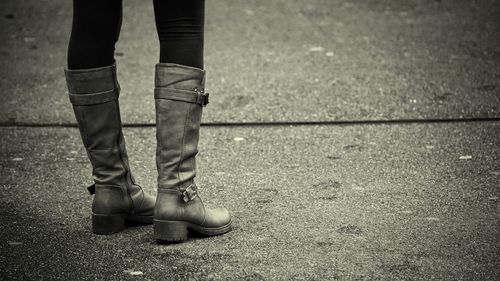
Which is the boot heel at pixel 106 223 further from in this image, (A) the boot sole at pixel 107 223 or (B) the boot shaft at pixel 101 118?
(B) the boot shaft at pixel 101 118

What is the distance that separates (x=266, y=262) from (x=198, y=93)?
2.08 feet

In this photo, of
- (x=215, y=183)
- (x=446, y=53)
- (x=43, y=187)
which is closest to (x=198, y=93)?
(x=215, y=183)

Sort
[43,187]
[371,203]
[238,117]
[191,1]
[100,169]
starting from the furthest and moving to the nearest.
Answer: [238,117] → [43,187] → [371,203] → [100,169] → [191,1]

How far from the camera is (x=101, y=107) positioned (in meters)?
2.86

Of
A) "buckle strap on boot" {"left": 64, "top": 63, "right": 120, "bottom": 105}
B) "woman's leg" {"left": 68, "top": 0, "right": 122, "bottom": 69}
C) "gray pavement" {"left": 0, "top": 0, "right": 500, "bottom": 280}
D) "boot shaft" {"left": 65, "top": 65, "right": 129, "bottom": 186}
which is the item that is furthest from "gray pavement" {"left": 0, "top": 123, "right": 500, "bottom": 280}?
"woman's leg" {"left": 68, "top": 0, "right": 122, "bottom": 69}

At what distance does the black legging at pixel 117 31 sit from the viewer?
2.71 m

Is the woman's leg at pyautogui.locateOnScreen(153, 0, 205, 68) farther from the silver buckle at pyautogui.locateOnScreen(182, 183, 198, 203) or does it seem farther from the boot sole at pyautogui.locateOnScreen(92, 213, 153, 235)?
the boot sole at pyautogui.locateOnScreen(92, 213, 153, 235)

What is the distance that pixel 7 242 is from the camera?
2.95m

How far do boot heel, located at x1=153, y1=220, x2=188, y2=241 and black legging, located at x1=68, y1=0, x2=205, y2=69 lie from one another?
57 cm

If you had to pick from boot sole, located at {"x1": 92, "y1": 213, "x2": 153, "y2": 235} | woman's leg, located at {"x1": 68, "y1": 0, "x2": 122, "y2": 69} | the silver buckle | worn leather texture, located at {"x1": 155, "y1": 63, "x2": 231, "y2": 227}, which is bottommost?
boot sole, located at {"x1": 92, "y1": 213, "x2": 153, "y2": 235}

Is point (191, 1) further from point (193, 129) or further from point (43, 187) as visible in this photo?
point (43, 187)

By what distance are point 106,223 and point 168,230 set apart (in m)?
0.27

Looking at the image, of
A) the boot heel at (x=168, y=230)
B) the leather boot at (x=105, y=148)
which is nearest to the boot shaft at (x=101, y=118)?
the leather boot at (x=105, y=148)

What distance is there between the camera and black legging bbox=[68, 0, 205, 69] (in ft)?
8.91
